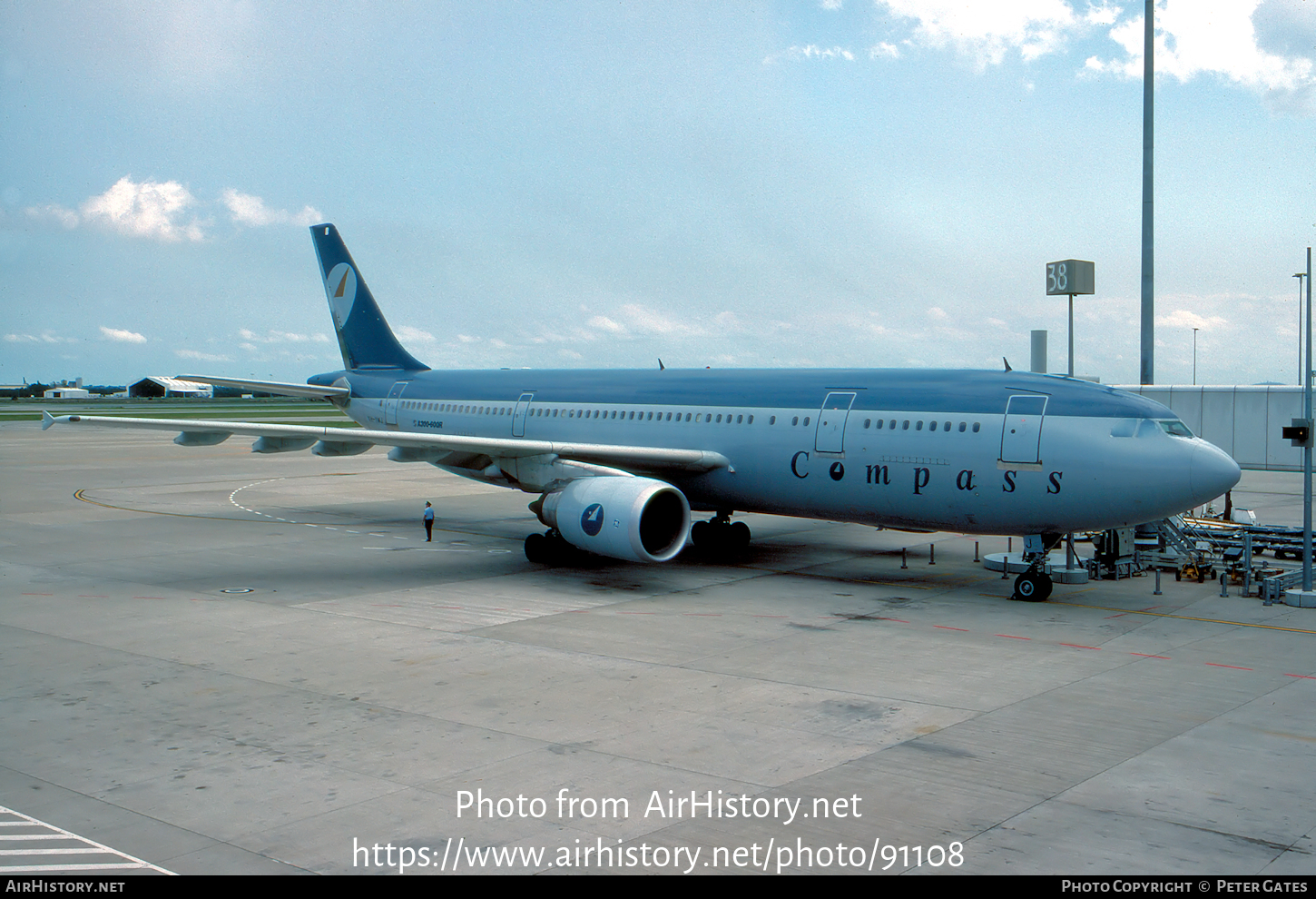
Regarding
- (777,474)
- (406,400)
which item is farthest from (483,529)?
(777,474)

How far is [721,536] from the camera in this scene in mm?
23906

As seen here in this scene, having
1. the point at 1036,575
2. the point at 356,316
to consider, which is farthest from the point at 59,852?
the point at 356,316

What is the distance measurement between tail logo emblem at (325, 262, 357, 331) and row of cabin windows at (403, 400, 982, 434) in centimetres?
414

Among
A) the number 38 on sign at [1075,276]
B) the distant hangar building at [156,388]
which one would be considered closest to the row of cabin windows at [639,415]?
the number 38 on sign at [1075,276]

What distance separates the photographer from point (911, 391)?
64.8ft

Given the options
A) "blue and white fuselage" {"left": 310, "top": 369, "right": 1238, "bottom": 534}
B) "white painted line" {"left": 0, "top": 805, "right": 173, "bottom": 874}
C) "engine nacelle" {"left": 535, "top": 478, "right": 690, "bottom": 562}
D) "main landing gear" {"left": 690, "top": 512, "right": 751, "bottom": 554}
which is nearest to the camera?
"white painted line" {"left": 0, "top": 805, "right": 173, "bottom": 874}

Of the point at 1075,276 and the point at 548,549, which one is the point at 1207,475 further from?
the point at 1075,276

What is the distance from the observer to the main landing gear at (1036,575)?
733 inches

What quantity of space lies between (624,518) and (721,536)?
527 cm

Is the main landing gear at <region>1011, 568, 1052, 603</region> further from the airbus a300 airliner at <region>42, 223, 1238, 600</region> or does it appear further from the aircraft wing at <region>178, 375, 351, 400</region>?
the aircraft wing at <region>178, 375, 351, 400</region>

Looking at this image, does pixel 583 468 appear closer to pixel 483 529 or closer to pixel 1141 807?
pixel 483 529

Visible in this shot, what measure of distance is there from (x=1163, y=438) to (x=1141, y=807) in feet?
31.9

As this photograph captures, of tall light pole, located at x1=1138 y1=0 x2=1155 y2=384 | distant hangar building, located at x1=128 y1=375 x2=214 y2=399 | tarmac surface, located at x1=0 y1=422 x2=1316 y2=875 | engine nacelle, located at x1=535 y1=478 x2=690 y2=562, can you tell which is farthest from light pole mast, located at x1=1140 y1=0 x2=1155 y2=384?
distant hangar building, located at x1=128 y1=375 x2=214 y2=399

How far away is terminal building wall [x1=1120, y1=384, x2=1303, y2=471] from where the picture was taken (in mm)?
31250
